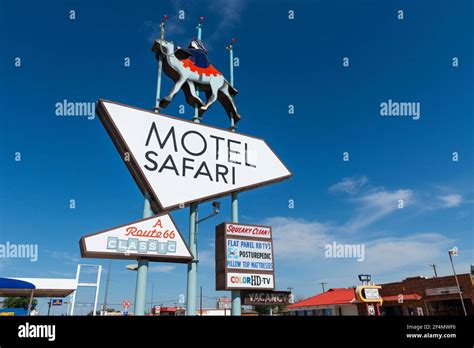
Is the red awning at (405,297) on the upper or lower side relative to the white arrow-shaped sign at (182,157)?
lower

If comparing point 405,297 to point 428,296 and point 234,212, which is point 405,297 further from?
point 234,212

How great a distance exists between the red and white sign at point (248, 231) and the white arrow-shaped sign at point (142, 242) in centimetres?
192

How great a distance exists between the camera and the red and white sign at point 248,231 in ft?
42.8

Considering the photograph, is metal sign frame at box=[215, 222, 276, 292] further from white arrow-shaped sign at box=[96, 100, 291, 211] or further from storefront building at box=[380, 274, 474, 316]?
storefront building at box=[380, 274, 474, 316]

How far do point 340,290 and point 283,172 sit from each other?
31.3 m

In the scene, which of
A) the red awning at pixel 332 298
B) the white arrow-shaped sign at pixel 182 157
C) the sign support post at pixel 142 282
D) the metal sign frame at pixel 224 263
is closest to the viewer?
the sign support post at pixel 142 282

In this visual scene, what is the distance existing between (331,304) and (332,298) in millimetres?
1821

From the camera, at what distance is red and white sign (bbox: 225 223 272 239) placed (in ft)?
42.8

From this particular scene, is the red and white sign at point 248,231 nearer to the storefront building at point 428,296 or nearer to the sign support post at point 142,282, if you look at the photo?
the sign support post at point 142,282

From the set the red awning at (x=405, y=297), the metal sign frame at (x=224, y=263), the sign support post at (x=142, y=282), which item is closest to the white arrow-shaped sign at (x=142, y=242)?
the sign support post at (x=142, y=282)

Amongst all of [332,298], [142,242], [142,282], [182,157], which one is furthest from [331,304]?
[142,242]

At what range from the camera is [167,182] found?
41.0 ft
